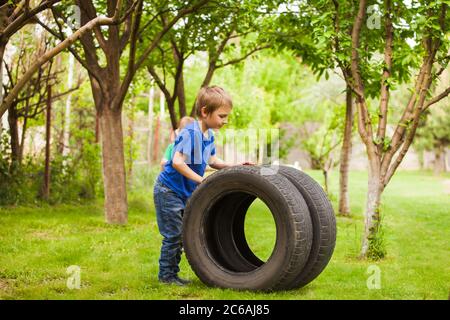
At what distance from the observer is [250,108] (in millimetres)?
27719

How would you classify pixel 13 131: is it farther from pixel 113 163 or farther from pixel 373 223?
pixel 373 223

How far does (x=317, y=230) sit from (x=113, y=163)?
6083 millimetres

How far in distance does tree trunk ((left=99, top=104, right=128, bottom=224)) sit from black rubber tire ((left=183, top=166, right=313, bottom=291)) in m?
5.07

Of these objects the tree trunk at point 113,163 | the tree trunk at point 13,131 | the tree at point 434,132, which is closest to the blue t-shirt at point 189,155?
the tree trunk at point 113,163

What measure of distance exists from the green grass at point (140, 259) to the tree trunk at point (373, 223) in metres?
0.19

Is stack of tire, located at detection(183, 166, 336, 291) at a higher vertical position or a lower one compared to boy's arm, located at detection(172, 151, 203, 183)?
lower

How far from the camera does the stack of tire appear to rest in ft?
18.1

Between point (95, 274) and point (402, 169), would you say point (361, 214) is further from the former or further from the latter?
point (402, 169)

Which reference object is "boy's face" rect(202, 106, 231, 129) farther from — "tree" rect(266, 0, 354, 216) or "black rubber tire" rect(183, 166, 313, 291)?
"tree" rect(266, 0, 354, 216)

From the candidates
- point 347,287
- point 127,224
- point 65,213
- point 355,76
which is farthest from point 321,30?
point 65,213

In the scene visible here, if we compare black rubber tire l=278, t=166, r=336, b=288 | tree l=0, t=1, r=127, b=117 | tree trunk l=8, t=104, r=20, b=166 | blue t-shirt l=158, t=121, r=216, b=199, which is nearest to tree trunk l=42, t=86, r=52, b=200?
tree trunk l=8, t=104, r=20, b=166

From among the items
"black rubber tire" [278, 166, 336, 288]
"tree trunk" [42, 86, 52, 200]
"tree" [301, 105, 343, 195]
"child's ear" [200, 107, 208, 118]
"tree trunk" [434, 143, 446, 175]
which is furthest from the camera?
"tree trunk" [434, 143, 446, 175]

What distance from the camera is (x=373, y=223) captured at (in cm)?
803

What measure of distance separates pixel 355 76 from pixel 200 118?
2.80 meters
